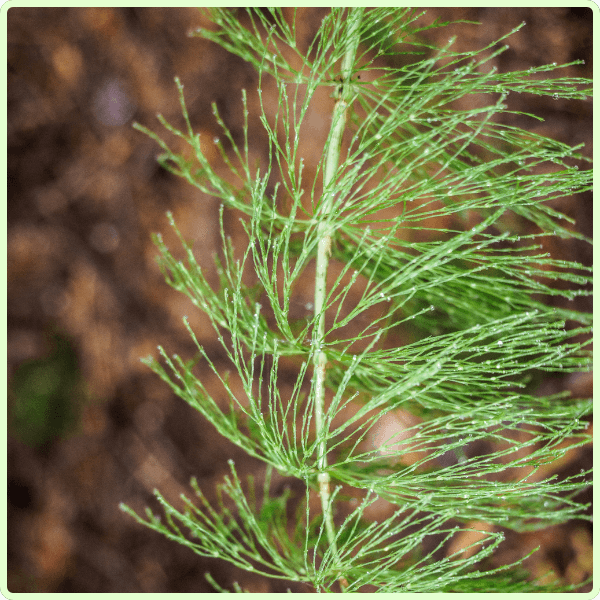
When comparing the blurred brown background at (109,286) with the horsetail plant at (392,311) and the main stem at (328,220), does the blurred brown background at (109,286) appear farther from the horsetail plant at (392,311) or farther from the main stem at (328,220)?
the main stem at (328,220)

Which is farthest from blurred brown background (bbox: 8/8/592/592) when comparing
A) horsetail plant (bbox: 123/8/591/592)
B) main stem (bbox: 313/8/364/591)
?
main stem (bbox: 313/8/364/591)

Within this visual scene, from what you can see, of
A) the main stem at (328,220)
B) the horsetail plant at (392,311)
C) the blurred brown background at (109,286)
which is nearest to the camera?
the horsetail plant at (392,311)

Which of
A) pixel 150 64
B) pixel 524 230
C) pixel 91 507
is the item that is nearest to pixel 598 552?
pixel 524 230

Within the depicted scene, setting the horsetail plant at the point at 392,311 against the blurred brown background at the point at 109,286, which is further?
the blurred brown background at the point at 109,286

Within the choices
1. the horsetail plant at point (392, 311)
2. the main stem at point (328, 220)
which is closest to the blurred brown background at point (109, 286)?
the horsetail plant at point (392, 311)

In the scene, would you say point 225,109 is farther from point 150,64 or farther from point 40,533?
point 40,533

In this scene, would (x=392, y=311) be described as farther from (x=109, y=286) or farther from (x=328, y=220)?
(x=109, y=286)

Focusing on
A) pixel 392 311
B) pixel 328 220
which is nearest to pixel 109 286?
pixel 328 220
